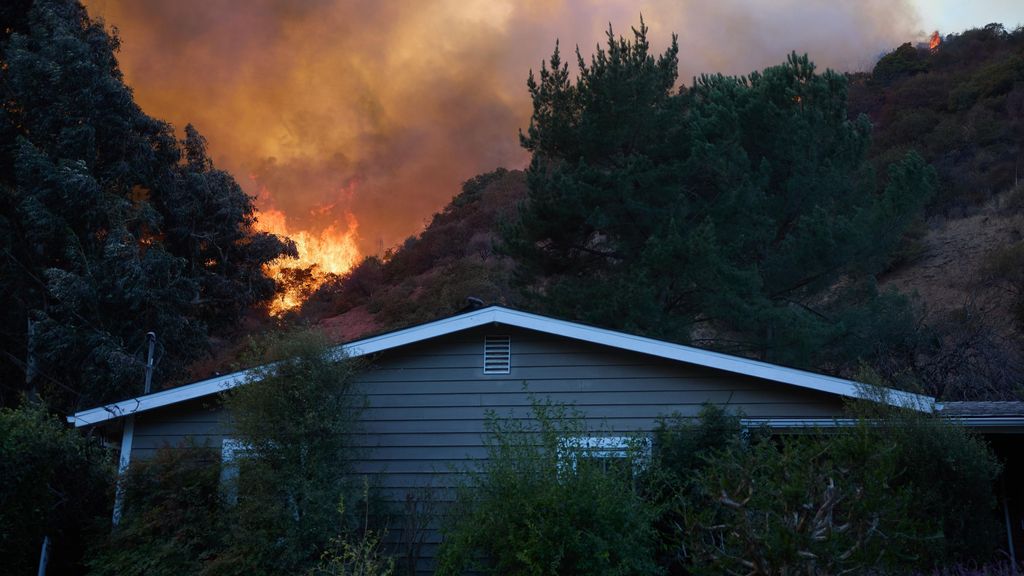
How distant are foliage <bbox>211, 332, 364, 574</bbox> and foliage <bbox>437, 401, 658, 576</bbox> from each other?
162cm

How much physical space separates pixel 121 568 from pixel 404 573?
306 centimetres

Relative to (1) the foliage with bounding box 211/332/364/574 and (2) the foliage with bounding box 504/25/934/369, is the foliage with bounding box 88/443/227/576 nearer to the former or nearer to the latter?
(1) the foliage with bounding box 211/332/364/574

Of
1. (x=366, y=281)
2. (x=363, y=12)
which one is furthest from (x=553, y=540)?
(x=366, y=281)

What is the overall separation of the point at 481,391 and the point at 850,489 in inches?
212

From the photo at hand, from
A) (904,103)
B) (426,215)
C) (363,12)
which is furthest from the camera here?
(426,215)

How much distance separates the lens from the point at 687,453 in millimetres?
9555

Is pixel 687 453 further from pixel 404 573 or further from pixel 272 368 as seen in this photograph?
pixel 272 368

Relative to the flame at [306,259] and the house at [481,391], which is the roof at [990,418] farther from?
the flame at [306,259]

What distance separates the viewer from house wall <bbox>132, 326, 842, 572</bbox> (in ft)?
33.7

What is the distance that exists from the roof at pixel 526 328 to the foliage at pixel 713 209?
6584mm

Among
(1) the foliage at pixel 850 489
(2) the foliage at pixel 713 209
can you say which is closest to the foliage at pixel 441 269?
(2) the foliage at pixel 713 209

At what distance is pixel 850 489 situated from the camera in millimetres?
6070

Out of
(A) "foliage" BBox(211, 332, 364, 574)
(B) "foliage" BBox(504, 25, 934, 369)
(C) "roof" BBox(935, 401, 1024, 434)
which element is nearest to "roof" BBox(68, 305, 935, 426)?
(A) "foliage" BBox(211, 332, 364, 574)

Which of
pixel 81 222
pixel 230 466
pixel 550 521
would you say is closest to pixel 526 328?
pixel 550 521
